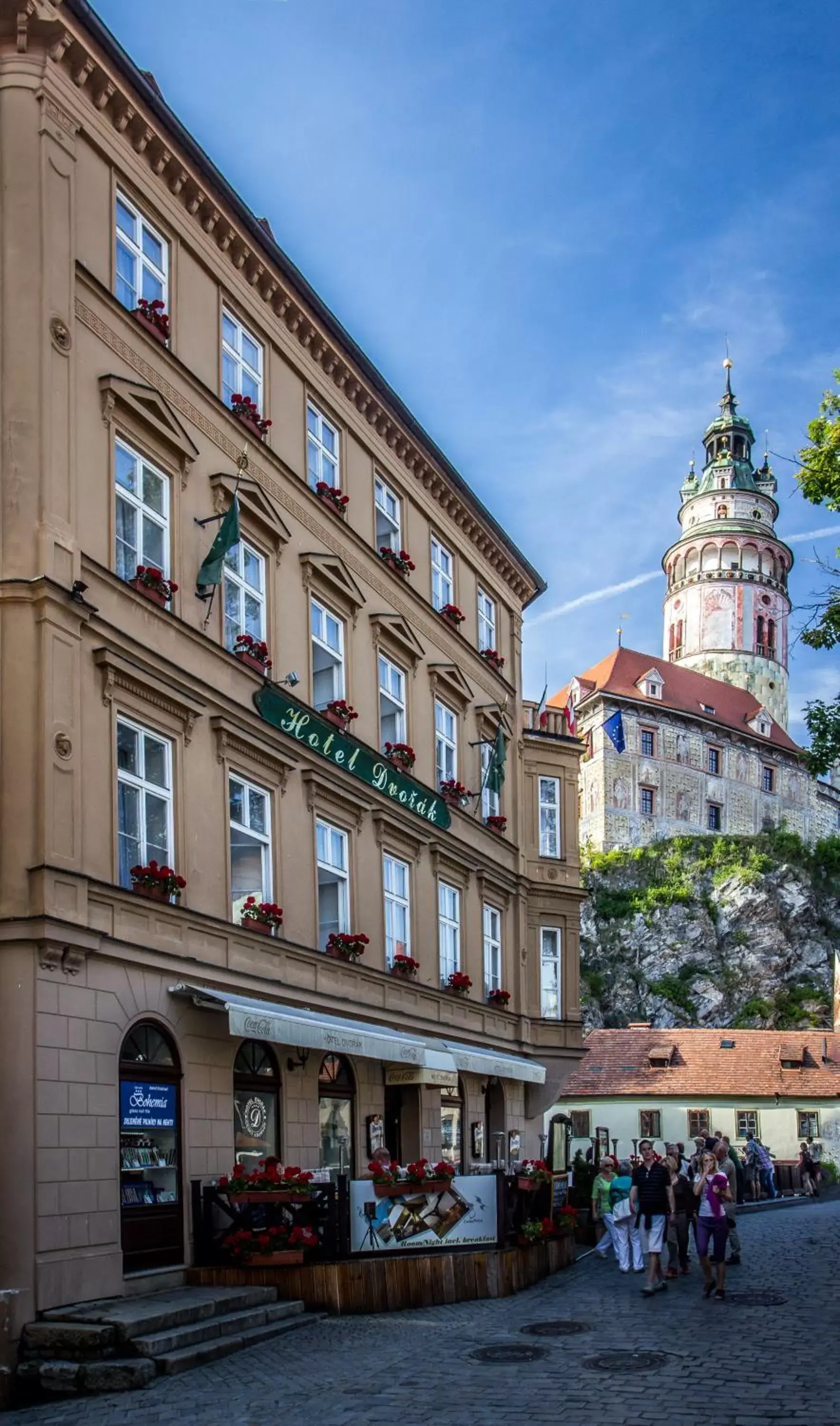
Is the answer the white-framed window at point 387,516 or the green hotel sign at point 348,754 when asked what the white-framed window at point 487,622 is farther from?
the green hotel sign at point 348,754

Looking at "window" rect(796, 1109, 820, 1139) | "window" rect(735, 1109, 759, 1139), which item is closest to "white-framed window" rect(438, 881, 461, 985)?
"window" rect(735, 1109, 759, 1139)

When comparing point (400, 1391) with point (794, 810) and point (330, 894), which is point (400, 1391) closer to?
point (330, 894)

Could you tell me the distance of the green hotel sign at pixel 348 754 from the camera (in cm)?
2142

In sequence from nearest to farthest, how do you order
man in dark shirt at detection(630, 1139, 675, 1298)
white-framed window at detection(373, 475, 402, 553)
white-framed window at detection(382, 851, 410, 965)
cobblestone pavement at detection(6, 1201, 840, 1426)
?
cobblestone pavement at detection(6, 1201, 840, 1426) < man in dark shirt at detection(630, 1139, 675, 1298) < white-framed window at detection(382, 851, 410, 965) < white-framed window at detection(373, 475, 402, 553)

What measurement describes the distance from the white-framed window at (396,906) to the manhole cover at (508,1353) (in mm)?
10748

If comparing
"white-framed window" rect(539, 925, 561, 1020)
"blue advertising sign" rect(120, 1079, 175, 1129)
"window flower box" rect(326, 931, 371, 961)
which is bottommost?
"blue advertising sign" rect(120, 1079, 175, 1129)

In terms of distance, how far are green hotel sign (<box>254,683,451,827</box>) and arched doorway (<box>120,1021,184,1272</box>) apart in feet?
17.1

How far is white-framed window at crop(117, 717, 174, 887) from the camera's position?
17.6 meters

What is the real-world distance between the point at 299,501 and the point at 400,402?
15.9 ft

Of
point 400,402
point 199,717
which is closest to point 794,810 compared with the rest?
point 400,402

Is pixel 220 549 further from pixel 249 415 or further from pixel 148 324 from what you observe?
pixel 249 415

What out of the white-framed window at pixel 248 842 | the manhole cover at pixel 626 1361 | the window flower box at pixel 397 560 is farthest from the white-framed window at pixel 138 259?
the manhole cover at pixel 626 1361

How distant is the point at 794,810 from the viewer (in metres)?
108

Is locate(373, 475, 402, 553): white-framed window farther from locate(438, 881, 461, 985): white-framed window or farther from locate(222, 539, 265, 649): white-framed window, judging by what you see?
locate(438, 881, 461, 985): white-framed window
